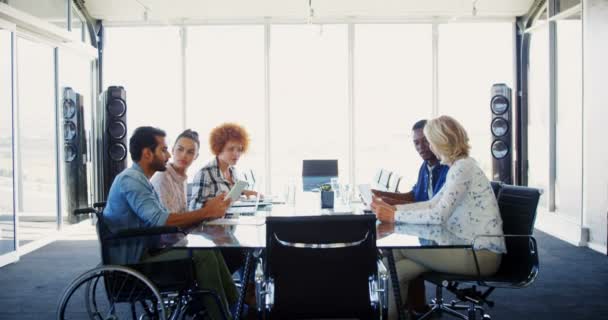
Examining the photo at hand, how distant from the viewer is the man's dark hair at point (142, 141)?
3.07 metres

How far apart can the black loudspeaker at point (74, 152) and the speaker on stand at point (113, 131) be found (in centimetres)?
31

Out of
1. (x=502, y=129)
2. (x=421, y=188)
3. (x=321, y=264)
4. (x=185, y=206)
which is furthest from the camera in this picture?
(x=502, y=129)

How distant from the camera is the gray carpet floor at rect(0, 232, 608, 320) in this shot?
3.97 m

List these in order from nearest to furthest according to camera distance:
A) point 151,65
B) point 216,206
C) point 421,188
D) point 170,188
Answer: point 216,206 → point 170,188 → point 421,188 → point 151,65

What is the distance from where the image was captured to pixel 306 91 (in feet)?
29.4

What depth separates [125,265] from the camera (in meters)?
2.70

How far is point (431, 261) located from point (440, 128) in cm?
69

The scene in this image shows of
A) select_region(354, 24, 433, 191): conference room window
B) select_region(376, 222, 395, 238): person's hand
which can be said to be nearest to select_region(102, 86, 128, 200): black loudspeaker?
select_region(354, 24, 433, 191): conference room window

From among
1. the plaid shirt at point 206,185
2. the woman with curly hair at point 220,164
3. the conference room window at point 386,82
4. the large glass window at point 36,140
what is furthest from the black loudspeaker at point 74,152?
the plaid shirt at point 206,185

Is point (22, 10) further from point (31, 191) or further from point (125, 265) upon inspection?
point (125, 265)

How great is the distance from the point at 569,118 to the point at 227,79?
15.4ft

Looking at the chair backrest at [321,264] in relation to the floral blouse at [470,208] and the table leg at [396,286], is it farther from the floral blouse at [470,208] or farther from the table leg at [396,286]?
the floral blouse at [470,208]

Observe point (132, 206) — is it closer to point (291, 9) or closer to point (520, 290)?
point (520, 290)

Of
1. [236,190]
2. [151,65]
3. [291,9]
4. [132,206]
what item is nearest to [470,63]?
[291,9]
